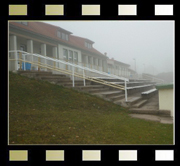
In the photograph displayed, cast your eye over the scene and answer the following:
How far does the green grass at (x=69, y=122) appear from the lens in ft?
11.5

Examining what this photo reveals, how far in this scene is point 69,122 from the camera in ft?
14.0

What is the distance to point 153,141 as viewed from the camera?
11.5ft

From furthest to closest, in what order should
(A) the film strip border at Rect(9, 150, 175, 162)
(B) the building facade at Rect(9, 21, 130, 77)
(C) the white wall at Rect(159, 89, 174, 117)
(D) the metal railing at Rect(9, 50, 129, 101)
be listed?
(D) the metal railing at Rect(9, 50, 129, 101)
(B) the building facade at Rect(9, 21, 130, 77)
(C) the white wall at Rect(159, 89, 174, 117)
(A) the film strip border at Rect(9, 150, 175, 162)

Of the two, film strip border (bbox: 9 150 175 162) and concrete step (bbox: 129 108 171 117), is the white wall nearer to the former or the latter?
concrete step (bbox: 129 108 171 117)

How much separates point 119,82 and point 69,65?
2.14m

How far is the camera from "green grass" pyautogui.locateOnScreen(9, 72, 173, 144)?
3.49 meters

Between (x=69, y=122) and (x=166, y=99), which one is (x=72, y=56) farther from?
(x=166, y=99)

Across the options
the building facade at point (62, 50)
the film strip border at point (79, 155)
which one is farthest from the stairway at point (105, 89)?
the film strip border at point (79, 155)

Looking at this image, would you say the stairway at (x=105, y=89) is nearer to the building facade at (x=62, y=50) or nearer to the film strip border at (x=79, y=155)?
the building facade at (x=62, y=50)

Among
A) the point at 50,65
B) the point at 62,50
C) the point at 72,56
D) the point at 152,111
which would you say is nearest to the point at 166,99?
the point at 152,111

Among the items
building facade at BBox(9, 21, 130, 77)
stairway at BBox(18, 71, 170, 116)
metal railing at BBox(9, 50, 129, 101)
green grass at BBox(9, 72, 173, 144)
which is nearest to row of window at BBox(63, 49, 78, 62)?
building facade at BBox(9, 21, 130, 77)

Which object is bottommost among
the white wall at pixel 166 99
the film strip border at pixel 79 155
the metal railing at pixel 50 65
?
the film strip border at pixel 79 155

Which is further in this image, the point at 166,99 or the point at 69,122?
the point at 166,99
